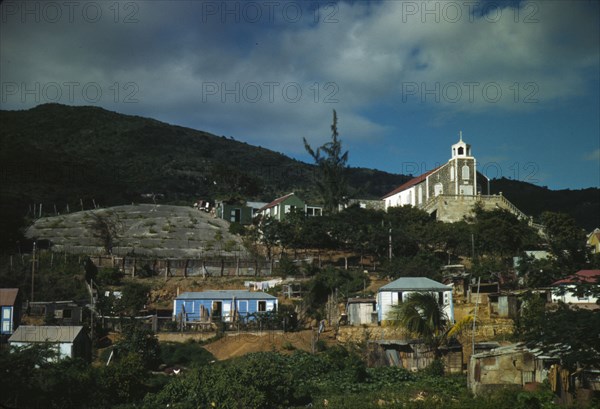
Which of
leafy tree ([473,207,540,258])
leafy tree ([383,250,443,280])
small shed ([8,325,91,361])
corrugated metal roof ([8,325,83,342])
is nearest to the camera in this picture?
small shed ([8,325,91,361])

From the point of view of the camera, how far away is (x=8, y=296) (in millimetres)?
33875

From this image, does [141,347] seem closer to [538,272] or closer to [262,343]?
[262,343]

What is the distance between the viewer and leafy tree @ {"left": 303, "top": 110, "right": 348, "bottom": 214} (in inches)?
2370

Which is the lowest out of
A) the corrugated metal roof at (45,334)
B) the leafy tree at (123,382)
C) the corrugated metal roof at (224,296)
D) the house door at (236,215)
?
the leafy tree at (123,382)

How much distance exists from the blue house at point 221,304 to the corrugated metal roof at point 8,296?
815 centimetres

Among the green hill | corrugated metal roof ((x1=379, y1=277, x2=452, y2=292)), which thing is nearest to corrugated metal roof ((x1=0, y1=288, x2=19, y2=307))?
the green hill

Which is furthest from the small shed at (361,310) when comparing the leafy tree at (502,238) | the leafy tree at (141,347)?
the leafy tree at (502,238)

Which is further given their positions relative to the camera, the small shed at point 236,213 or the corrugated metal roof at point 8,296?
the small shed at point 236,213

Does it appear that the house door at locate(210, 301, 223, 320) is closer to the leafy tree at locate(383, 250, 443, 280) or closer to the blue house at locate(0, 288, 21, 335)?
the blue house at locate(0, 288, 21, 335)

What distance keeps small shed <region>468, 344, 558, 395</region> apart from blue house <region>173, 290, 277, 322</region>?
16636 mm

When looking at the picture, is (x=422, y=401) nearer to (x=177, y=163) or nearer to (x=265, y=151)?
(x=177, y=163)

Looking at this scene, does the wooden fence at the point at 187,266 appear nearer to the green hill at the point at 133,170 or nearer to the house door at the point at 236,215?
the green hill at the point at 133,170

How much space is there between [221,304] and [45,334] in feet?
37.3

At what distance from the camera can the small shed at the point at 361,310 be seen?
34.7 meters
